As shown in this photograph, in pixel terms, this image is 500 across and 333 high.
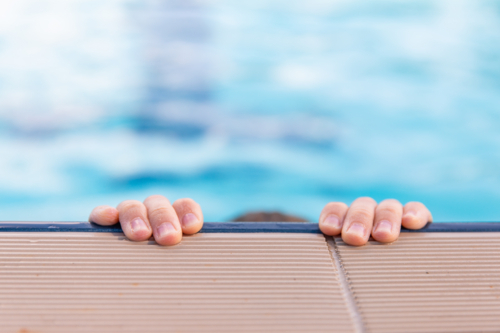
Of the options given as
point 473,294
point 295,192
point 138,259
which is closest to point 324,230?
point 473,294

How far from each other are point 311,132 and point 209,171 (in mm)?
2062

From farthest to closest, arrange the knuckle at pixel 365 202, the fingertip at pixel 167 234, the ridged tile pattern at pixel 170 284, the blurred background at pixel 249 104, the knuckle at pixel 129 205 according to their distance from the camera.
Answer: the blurred background at pixel 249 104
the knuckle at pixel 365 202
the knuckle at pixel 129 205
the fingertip at pixel 167 234
the ridged tile pattern at pixel 170 284

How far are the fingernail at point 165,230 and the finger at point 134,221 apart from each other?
3 cm

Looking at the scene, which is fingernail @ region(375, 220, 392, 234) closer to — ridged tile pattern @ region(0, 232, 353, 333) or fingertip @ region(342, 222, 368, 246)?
fingertip @ region(342, 222, 368, 246)

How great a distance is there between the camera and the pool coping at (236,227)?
1.09 meters

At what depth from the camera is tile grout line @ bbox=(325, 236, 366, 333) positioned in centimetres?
78

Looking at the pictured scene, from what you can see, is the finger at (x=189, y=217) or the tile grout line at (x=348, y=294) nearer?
the tile grout line at (x=348, y=294)

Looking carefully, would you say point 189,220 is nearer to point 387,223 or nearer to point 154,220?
point 154,220

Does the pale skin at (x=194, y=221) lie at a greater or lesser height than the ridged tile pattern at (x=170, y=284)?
greater

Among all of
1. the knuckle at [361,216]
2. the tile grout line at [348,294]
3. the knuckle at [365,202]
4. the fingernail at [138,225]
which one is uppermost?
the knuckle at [361,216]

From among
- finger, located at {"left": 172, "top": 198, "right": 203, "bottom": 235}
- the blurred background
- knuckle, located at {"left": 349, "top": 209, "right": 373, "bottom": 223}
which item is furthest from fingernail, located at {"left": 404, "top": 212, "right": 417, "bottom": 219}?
the blurred background

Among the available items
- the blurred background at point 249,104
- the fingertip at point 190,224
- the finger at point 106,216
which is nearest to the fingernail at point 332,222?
the fingertip at point 190,224

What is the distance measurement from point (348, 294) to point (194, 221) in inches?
17.9

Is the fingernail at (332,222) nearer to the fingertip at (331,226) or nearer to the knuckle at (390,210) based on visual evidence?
the fingertip at (331,226)
